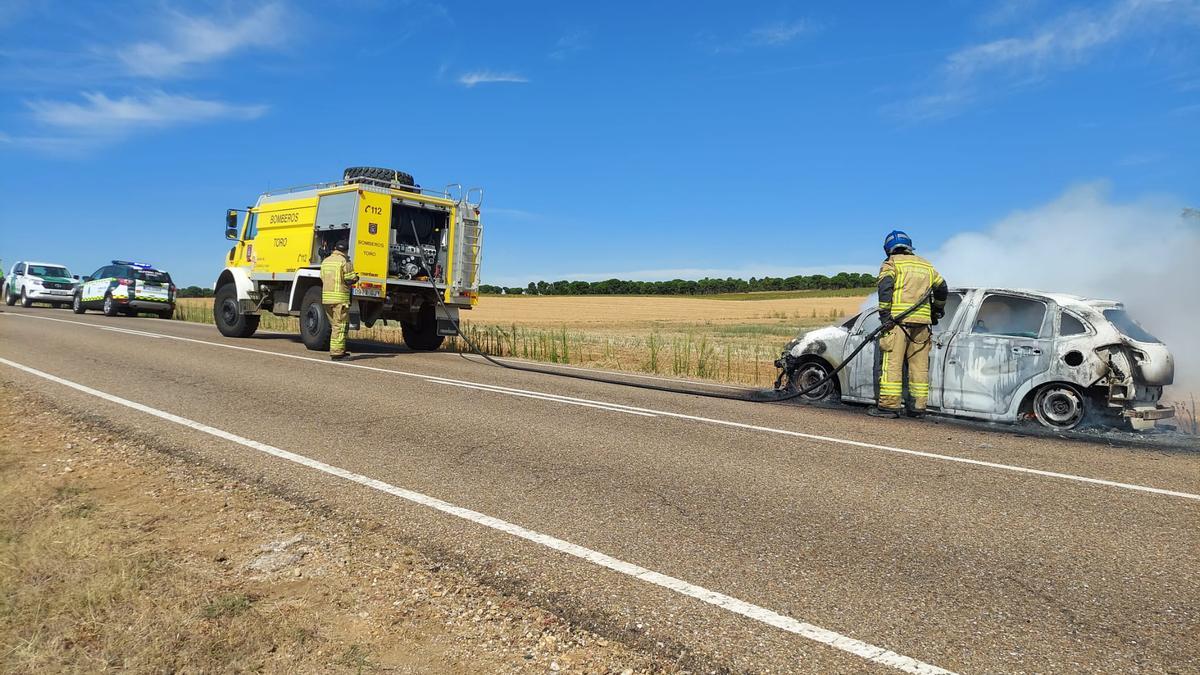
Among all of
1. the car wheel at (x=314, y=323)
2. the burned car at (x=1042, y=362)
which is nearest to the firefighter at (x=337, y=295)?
the car wheel at (x=314, y=323)

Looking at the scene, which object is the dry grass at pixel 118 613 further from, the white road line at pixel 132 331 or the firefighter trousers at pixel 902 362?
the white road line at pixel 132 331

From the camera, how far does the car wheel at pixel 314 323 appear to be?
13.9m

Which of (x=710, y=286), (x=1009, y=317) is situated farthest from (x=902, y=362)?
(x=710, y=286)

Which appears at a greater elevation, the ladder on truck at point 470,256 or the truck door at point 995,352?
the ladder on truck at point 470,256

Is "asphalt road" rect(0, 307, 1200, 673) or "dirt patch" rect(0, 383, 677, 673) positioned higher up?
"asphalt road" rect(0, 307, 1200, 673)

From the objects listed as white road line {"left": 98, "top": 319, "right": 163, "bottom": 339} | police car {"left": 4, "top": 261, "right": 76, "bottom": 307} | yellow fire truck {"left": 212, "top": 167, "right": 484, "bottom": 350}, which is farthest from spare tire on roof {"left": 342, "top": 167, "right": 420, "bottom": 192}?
police car {"left": 4, "top": 261, "right": 76, "bottom": 307}

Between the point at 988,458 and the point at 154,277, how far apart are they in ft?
85.9

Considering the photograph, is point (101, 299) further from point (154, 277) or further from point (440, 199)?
point (440, 199)

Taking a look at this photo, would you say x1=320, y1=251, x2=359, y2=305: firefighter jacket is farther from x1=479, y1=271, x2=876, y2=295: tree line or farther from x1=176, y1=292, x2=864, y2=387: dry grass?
x1=479, y1=271, x2=876, y2=295: tree line

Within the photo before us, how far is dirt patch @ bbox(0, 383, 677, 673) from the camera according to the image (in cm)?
283

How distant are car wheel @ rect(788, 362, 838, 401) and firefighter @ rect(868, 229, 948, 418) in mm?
965

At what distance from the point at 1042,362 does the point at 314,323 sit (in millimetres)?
11385

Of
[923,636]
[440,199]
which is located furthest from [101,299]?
[923,636]

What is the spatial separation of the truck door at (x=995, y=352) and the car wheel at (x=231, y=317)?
1378 centimetres
